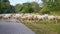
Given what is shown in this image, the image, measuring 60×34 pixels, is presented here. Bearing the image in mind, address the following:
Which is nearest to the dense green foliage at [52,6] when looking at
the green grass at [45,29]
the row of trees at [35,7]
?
the row of trees at [35,7]

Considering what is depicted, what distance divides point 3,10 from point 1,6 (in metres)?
0.71

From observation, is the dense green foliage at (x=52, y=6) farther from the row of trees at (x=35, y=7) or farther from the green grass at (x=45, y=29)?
the green grass at (x=45, y=29)

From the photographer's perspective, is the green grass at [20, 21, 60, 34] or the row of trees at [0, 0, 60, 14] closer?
the green grass at [20, 21, 60, 34]

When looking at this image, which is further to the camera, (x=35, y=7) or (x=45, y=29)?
(x=35, y=7)

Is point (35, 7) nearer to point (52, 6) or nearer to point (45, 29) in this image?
point (52, 6)

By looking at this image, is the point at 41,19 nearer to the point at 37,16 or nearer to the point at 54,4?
the point at 37,16

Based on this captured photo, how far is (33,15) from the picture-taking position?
10.4 m

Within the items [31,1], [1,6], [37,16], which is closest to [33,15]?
[37,16]

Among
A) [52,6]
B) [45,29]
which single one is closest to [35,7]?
[52,6]

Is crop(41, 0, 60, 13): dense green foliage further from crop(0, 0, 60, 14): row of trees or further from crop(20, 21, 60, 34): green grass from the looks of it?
crop(20, 21, 60, 34): green grass

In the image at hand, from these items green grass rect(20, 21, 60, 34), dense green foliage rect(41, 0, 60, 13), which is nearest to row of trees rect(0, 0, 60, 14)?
dense green foliage rect(41, 0, 60, 13)

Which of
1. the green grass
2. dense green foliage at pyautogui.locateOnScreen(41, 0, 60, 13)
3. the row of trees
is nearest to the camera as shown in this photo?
the green grass

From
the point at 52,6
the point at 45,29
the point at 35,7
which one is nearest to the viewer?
the point at 45,29

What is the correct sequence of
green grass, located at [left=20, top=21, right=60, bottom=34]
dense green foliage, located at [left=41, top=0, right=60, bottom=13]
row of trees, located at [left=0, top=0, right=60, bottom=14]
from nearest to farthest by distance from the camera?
green grass, located at [left=20, top=21, right=60, bottom=34], dense green foliage, located at [left=41, top=0, right=60, bottom=13], row of trees, located at [left=0, top=0, right=60, bottom=14]
